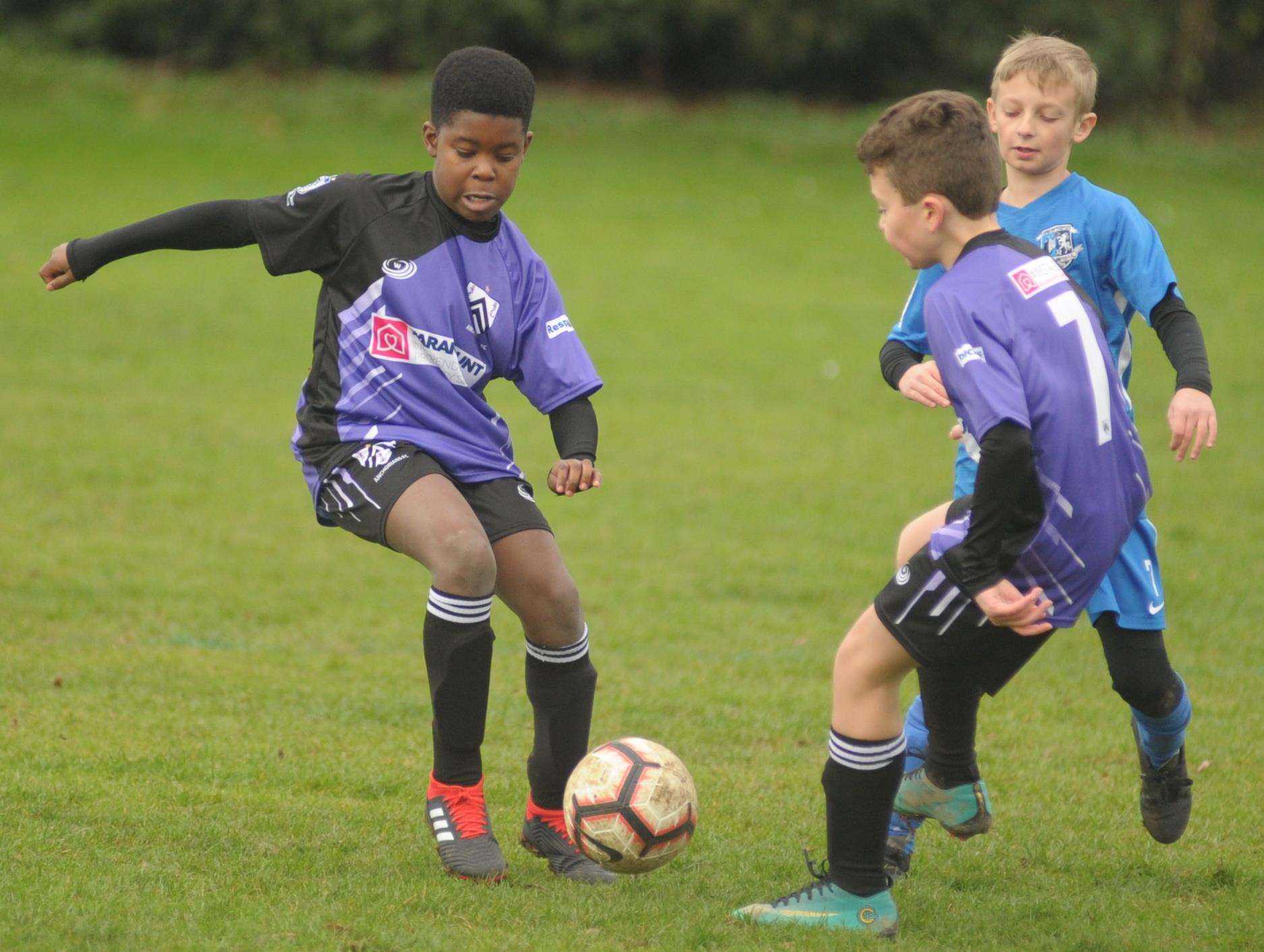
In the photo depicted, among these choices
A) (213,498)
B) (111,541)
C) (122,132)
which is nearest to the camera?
(111,541)

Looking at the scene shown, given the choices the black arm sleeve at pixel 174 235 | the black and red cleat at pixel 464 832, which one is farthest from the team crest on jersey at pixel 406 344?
the black and red cleat at pixel 464 832

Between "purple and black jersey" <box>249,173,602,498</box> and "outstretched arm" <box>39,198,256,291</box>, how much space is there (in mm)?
69

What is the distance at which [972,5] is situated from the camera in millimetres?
23766

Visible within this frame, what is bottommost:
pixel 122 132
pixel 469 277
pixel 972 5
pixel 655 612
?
pixel 655 612

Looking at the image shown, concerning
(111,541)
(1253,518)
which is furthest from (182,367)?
(1253,518)

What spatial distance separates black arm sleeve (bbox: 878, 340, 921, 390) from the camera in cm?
416

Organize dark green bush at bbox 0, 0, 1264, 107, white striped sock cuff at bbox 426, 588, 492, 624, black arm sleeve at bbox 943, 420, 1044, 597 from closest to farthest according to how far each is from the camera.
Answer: black arm sleeve at bbox 943, 420, 1044, 597, white striped sock cuff at bbox 426, 588, 492, 624, dark green bush at bbox 0, 0, 1264, 107

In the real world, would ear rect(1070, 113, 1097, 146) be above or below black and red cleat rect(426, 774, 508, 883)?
above

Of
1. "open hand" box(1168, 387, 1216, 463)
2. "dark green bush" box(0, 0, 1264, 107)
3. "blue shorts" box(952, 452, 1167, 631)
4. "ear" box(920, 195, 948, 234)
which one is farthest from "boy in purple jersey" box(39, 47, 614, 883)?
"dark green bush" box(0, 0, 1264, 107)

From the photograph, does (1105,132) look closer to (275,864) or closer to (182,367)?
(182,367)

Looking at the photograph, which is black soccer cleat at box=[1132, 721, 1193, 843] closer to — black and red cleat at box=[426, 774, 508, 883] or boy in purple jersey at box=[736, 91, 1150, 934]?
boy in purple jersey at box=[736, 91, 1150, 934]

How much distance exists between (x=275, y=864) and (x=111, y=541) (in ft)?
14.9

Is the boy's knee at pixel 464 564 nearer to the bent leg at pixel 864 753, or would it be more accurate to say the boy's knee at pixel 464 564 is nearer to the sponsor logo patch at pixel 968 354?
the bent leg at pixel 864 753

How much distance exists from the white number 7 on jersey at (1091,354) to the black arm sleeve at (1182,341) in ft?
1.72
